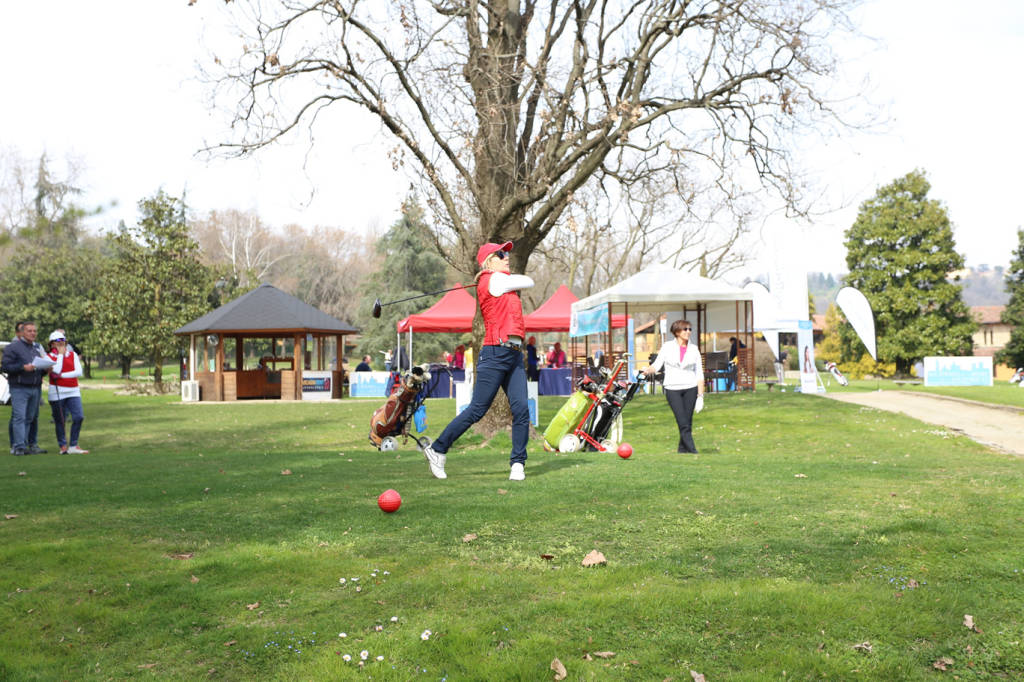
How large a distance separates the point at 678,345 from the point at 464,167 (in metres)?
4.70

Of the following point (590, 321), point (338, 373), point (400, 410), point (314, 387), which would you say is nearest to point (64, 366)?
point (400, 410)

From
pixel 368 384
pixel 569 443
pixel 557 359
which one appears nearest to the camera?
pixel 569 443

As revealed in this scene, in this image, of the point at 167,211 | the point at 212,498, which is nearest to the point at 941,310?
the point at 167,211

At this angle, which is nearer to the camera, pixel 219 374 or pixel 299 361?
pixel 219 374

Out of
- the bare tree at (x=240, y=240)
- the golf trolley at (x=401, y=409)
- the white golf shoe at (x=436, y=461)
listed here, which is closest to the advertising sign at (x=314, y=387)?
the golf trolley at (x=401, y=409)

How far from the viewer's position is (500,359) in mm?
7254

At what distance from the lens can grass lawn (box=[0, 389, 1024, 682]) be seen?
334 cm

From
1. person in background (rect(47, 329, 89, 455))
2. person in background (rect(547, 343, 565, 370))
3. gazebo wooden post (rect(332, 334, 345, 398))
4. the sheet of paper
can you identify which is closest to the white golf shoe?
person in background (rect(47, 329, 89, 455))

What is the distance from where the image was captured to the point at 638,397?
22500 millimetres

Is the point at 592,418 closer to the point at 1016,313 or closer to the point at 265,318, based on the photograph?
Answer: the point at 265,318

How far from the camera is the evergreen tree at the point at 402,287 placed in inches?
1780

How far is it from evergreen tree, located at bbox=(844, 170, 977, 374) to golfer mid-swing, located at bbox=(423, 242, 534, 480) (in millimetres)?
40107

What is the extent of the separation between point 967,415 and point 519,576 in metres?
17.2

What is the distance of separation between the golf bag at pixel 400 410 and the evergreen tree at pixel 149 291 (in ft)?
79.3
